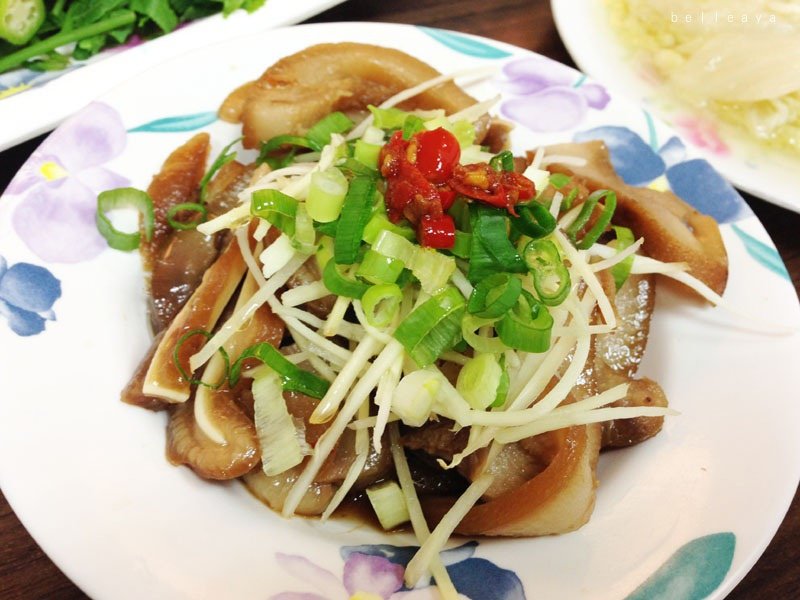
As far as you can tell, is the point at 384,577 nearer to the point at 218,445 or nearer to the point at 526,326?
the point at 218,445

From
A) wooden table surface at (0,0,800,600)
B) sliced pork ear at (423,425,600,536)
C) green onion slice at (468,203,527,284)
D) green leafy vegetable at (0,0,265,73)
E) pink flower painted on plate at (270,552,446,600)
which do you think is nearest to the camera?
pink flower painted on plate at (270,552,446,600)

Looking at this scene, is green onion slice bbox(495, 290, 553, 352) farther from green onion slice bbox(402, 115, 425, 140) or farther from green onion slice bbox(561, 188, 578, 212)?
green onion slice bbox(402, 115, 425, 140)

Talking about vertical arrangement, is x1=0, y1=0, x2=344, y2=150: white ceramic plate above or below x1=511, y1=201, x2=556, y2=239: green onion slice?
above

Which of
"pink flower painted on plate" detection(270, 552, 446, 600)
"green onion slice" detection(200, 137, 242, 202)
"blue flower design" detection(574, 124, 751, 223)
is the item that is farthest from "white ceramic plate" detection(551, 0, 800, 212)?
"pink flower painted on plate" detection(270, 552, 446, 600)

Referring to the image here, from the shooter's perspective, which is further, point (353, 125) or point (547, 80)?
point (547, 80)

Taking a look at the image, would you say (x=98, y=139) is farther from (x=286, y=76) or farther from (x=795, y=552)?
(x=795, y=552)

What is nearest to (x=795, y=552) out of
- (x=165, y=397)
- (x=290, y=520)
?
(x=290, y=520)

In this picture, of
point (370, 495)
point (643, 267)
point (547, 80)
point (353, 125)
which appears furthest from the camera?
point (547, 80)
